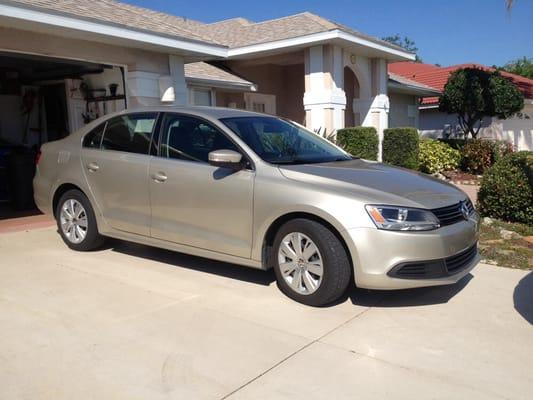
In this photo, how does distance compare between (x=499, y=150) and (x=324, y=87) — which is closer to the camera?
(x=324, y=87)

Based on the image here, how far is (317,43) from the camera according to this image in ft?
41.4

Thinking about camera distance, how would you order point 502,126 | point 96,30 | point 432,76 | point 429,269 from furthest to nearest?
point 432,76 → point 502,126 → point 96,30 → point 429,269

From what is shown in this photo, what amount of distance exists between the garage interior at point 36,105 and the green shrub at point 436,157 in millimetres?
9495

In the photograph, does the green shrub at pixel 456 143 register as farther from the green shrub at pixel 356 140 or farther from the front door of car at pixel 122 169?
the front door of car at pixel 122 169

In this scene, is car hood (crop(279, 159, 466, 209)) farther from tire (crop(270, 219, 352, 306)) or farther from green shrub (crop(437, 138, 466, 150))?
green shrub (crop(437, 138, 466, 150))

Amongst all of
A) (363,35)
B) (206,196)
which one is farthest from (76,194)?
(363,35)

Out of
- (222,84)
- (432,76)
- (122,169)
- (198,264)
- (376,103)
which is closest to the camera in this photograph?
(122,169)

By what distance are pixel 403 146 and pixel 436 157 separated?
2.18 m

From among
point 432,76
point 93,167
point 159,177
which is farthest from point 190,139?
point 432,76

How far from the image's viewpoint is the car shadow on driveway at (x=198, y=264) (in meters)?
5.22

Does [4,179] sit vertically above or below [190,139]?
below

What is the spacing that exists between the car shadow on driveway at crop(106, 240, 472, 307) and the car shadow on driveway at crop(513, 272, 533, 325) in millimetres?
478

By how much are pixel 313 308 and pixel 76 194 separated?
328 cm

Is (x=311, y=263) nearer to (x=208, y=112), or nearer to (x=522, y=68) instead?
(x=208, y=112)
